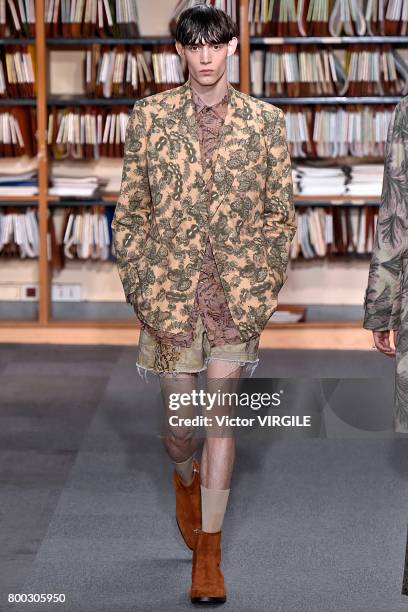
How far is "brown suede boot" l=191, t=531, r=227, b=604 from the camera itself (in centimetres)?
307

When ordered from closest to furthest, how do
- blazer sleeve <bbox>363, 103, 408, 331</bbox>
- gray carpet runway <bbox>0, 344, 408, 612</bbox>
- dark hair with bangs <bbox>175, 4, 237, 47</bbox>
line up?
blazer sleeve <bbox>363, 103, 408, 331</bbox> → dark hair with bangs <bbox>175, 4, 237, 47</bbox> → gray carpet runway <bbox>0, 344, 408, 612</bbox>

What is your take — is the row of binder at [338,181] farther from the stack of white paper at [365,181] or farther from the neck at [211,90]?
the neck at [211,90]

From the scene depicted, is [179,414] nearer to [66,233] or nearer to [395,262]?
[395,262]

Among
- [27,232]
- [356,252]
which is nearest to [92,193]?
[27,232]

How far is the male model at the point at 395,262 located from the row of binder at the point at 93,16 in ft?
13.7

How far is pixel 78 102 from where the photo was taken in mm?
6438

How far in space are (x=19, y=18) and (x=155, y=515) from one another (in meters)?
3.53

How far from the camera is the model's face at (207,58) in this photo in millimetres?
2889

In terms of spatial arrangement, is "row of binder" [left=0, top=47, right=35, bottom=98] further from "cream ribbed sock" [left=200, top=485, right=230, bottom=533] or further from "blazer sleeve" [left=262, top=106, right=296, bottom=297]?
"cream ribbed sock" [left=200, top=485, right=230, bottom=533]

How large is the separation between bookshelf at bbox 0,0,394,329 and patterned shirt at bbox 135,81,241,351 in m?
3.44

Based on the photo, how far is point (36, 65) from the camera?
6.47m

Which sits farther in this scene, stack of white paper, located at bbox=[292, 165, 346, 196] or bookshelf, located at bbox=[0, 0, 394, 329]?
stack of white paper, located at bbox=[292, 165, 346, 196]

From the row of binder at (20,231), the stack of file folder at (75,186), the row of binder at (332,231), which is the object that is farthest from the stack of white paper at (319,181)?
the row of binder at (20,231)

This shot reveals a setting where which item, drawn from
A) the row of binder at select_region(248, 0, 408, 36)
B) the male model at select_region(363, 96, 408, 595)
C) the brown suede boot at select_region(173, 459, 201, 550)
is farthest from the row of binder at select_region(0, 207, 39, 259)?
the male model at select_region(363, 96, 408, 595)
